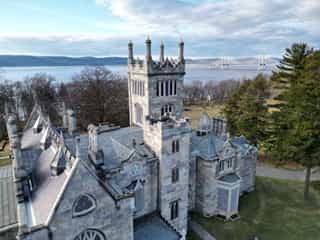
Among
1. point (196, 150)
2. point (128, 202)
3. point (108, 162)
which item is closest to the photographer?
point (128, 202)

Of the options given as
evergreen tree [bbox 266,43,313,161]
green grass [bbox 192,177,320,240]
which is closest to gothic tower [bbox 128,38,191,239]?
green grass [bbox 192,177,320,240]

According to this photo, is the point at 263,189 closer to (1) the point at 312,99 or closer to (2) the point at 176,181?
(1) the point at 312,99

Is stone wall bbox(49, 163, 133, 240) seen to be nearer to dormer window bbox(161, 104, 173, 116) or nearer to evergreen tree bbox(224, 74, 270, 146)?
dormer window bbox(161, 104, 173, 116)

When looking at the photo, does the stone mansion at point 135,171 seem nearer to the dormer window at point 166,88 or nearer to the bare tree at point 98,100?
the dormer window at point 166,88

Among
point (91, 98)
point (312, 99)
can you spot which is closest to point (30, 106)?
point (91, 98)

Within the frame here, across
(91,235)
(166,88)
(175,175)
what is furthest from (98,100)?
(91,235)

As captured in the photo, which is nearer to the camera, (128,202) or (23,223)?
(23,223)
